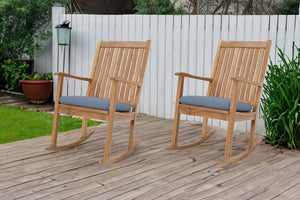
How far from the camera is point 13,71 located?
599 cm

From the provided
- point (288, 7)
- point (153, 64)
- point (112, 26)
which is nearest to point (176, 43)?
point (153, 64)

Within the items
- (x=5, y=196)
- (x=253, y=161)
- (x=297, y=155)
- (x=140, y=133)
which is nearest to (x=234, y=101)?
(x=253, y=161)

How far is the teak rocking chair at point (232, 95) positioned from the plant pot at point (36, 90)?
8.91ft

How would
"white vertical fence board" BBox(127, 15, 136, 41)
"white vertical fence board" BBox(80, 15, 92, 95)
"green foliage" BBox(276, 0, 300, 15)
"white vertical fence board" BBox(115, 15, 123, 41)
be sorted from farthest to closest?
"green foliage" BBox(276, 0, 300, 15) < "white vertical fence board" BBox(80, 15, 92, 95) < "white vertical fence board" BBox(115, 15, 123, 41) < "white vertical fence board" BBox(127, 15, 136, 41)

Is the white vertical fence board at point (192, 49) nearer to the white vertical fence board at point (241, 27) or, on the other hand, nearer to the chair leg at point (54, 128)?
the white vertical fence board at point (241, 27)


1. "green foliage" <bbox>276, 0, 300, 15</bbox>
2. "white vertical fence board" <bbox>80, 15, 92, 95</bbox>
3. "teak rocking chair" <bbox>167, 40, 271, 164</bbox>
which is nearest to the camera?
"teak rocking chair" <bbox>167, 40, 271, 164</bbox>

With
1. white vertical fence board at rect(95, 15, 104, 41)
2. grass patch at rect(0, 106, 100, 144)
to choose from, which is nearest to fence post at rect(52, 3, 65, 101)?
white vertical fence board at rect(95, 15, 104, 41)

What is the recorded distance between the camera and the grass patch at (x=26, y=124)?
4.02 m

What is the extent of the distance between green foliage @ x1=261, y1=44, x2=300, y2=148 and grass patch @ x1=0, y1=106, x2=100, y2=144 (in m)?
1.94

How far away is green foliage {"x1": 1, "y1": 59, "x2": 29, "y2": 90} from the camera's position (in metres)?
5.97

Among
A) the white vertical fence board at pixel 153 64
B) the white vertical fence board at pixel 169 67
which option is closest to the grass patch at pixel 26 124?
the white vertical fence board at pixel 153 64

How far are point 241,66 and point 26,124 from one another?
92.8 inches

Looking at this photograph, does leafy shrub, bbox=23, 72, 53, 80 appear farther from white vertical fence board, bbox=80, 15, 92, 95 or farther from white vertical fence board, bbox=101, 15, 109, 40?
white vertical fence board, bbox=101, 15, 109, 40

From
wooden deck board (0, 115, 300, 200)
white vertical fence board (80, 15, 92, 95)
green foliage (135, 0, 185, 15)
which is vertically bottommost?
wooden deck board (0, 115, 300, 200)
